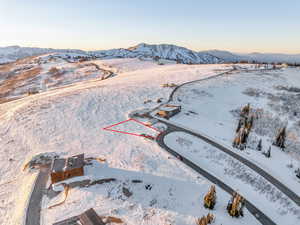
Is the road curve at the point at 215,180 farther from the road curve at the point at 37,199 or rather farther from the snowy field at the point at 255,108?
the road curve at the point at 37,199

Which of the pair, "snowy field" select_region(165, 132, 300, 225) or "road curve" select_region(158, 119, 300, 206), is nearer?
"snowy field" select_region(165, 132, 300, 225)

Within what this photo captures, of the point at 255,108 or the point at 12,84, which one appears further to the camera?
the point at 12,84

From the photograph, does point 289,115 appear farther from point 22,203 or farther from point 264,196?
point 22,203

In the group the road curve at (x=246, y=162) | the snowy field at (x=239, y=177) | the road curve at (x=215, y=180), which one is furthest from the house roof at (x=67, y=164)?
the road curve at (x=246, y=162)

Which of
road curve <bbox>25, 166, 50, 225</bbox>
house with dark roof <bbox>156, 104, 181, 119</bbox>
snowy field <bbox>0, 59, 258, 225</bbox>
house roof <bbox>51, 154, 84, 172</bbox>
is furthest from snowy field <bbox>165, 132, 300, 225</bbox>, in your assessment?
road curve <bbox>25, 166, 50, 225</bbox>

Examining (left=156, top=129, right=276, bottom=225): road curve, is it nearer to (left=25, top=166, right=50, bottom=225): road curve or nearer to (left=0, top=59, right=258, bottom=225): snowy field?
(left=0, top=59, right=258, bottom=225): snowy field

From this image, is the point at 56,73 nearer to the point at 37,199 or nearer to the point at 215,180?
the point at 37,199

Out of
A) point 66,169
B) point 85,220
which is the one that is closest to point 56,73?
point 66,169
